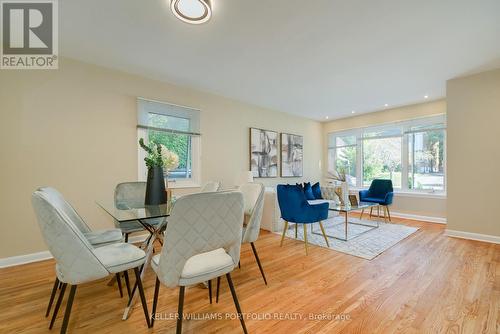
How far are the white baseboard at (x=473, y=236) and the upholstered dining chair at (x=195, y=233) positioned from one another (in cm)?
416

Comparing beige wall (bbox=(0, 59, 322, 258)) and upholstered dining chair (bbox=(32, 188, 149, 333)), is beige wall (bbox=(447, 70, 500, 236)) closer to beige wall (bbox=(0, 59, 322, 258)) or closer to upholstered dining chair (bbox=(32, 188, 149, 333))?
beige wall (bbox=(0, 59, 322, 258))

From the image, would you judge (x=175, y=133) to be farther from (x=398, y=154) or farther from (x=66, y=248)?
(x=398, y=154)

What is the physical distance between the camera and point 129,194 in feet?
8.79

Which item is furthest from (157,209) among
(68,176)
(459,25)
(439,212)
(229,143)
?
(439,212)

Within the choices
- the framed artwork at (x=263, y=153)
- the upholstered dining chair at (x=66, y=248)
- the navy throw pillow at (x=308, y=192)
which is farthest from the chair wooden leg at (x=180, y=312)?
the framed artwork at (x=263, y=153)

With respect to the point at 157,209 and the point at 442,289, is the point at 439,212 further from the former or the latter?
the point at 157,209

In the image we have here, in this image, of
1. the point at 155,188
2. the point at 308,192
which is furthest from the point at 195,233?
the point at 308,192

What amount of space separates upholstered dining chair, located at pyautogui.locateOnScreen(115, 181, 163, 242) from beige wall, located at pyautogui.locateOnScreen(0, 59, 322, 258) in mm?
748

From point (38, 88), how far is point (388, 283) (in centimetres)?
455

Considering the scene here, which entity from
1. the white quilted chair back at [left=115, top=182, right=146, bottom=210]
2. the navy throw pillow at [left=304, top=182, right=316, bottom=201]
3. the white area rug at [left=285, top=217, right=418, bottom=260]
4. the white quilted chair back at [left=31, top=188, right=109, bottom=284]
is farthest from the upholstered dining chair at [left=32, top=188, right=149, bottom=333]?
the navy throw pillow at [left=304, top=182, right=316, bottom=201]

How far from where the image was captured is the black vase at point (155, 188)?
226 cm

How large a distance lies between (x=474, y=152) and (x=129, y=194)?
5078mm

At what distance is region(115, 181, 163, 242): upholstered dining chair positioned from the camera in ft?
7.88

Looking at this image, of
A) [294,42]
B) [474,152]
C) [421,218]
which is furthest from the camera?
[421,218]
